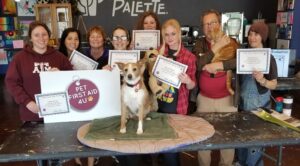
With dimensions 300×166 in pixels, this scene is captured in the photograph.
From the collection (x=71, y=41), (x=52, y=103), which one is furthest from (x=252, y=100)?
(x=71, y=41)

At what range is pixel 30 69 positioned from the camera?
7.39ft

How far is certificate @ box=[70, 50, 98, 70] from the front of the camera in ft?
8.31

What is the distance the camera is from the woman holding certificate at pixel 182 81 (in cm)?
217

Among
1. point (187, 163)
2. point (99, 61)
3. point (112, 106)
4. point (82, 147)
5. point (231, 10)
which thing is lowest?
point (187, 163)

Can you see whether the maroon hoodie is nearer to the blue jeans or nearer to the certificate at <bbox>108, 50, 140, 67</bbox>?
the certificate at <bbox>108, 50, 140, 67</bbox>

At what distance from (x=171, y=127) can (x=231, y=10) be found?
5.54 metres

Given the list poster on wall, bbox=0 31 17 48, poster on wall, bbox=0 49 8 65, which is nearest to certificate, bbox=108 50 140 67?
poster on wall, bbox=0 31 17 48

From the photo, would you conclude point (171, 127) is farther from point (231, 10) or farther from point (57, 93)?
point (231, 10)

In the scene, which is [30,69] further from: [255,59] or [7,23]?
[7,23]

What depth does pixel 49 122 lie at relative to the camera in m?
2.15

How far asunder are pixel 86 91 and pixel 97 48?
2.35 feet

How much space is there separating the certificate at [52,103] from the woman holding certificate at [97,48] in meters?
0.65

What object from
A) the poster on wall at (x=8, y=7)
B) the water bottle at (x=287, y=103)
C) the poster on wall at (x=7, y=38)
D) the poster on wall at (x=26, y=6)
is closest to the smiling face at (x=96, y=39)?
the water bottle at (x=287, y=103)

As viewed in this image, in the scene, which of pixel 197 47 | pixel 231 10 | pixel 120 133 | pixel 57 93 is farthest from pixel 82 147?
pixel 231 10
